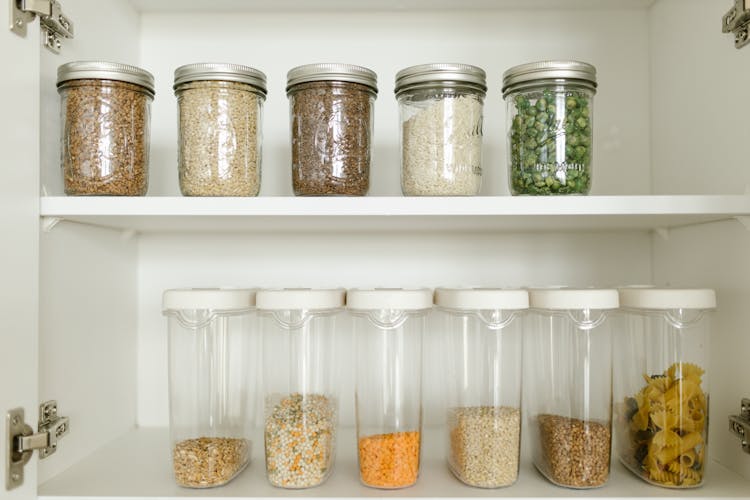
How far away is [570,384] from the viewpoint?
0.91m

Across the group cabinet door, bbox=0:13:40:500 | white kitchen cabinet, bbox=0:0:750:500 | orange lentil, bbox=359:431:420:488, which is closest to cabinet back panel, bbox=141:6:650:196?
white kitchen cabinet, bbox=0:0:750:500

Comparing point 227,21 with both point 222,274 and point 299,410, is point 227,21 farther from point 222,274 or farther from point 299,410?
point 299,410

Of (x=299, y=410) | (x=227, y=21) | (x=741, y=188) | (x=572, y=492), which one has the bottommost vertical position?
(x=572, y=492)

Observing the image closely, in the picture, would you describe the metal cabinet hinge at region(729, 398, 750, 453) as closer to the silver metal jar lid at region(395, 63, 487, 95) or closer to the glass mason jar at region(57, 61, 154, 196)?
the silver metal jar lid at region(395, 63, 487, 95)

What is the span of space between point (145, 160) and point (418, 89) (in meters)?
0.42

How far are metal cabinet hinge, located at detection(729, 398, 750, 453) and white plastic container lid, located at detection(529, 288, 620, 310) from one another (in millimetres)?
236

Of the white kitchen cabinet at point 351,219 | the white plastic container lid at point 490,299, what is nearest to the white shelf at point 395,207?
the white kitchen cabinet at point 351,219

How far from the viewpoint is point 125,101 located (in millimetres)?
898

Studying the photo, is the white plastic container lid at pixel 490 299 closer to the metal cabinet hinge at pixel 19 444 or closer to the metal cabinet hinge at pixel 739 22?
the metal cabinet hinge at pixel 739 22

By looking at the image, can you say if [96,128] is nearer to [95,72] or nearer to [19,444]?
[95,72]

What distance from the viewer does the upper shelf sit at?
3.84 ft

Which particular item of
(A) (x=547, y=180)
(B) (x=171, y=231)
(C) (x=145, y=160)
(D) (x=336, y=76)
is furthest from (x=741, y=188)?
(B) (x=171, y=231)

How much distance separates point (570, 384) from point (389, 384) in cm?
27

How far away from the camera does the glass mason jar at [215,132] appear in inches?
34.7
